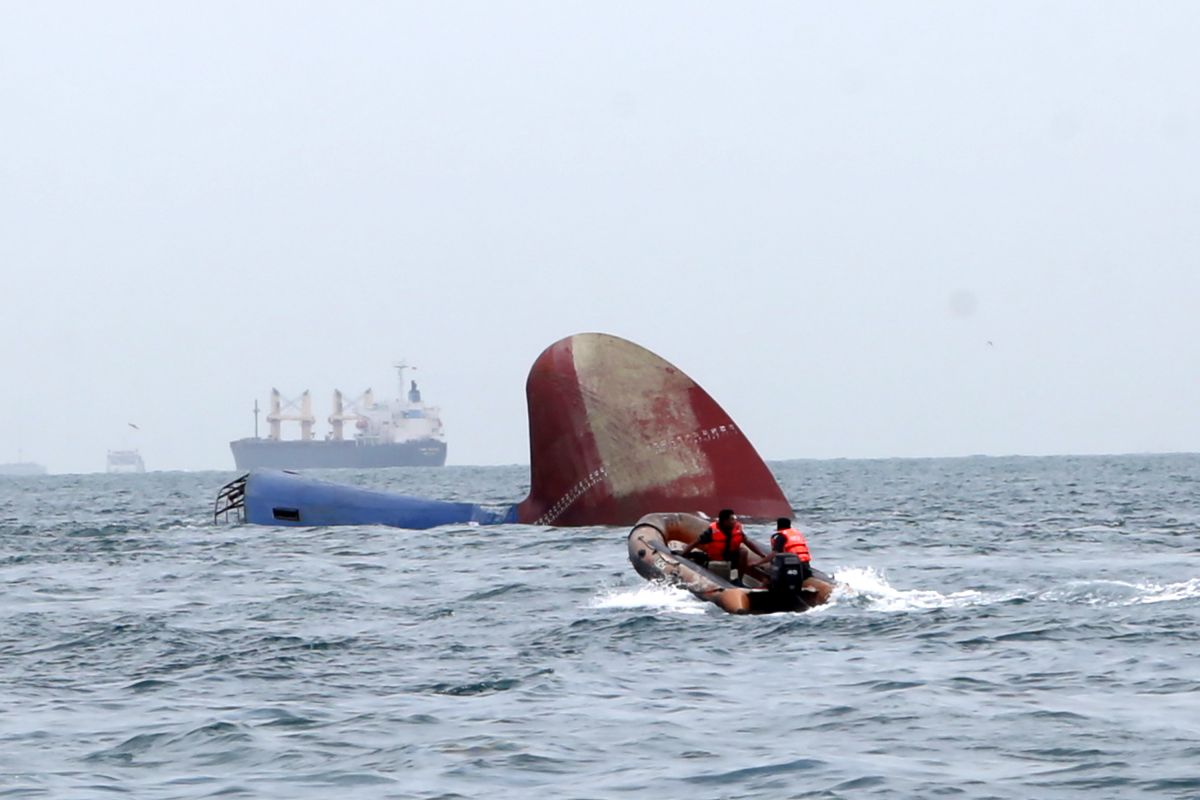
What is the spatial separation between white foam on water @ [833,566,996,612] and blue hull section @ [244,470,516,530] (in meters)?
17.3

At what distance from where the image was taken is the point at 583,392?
36469mm

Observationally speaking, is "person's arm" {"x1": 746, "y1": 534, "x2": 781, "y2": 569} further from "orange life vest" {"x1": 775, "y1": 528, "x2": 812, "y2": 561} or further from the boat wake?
the boat wake

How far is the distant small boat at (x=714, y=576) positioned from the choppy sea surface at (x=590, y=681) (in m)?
0.35

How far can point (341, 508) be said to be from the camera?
136ft

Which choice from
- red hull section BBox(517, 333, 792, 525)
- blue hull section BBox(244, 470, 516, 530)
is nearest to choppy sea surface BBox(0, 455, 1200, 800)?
red hull section BBox(517, 333, 792, 525)

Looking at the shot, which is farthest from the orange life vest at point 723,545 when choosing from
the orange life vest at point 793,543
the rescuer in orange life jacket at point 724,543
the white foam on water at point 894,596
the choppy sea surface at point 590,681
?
the orange life vest at point 793,543

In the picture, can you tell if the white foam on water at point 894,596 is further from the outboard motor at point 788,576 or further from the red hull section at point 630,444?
the red hull section at point 630,444

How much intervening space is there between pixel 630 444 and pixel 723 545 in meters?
11.7

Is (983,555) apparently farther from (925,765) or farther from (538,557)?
(925,765)

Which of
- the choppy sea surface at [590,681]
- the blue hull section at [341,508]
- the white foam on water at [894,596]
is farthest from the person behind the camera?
the blue hull section at [341,508]

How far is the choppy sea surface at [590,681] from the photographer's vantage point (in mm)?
12055

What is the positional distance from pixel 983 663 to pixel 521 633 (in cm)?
564

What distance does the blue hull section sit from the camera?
132ft

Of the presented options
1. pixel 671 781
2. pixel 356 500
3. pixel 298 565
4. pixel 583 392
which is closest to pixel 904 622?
pixel 671 781
